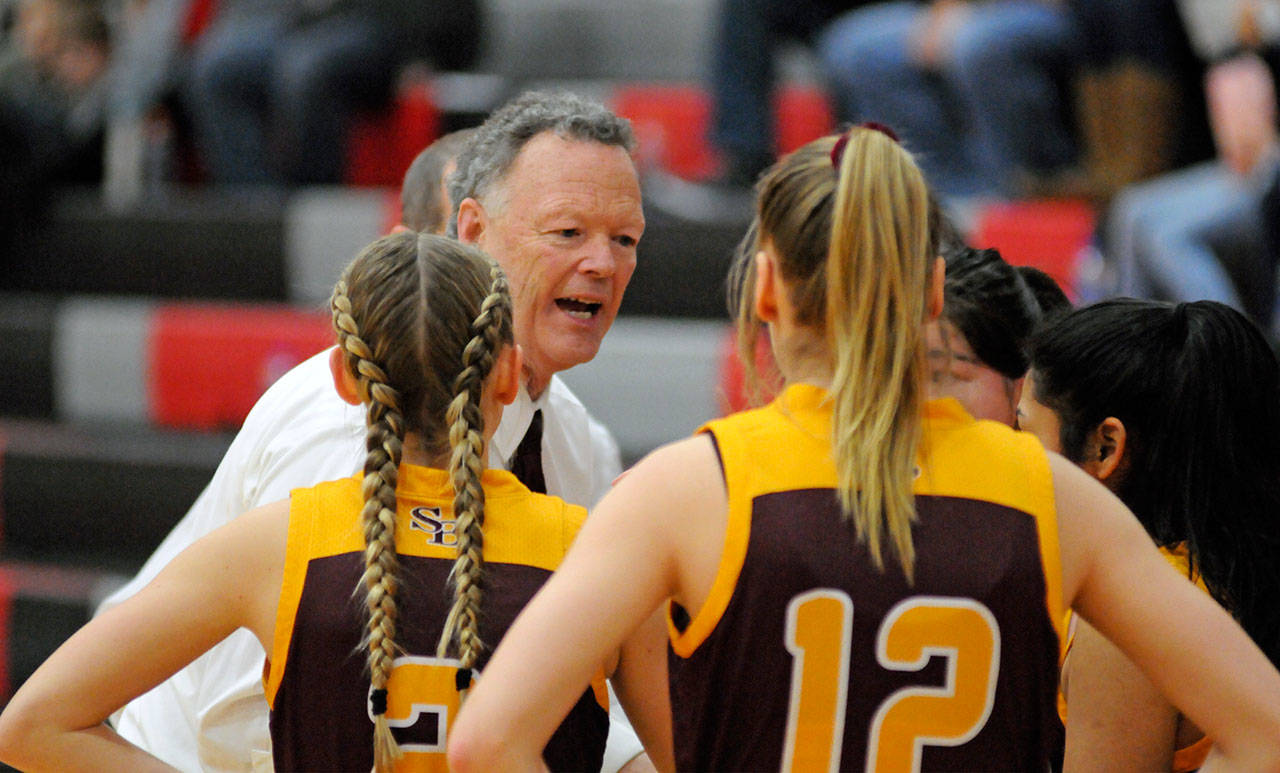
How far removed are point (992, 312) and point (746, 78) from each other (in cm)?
254

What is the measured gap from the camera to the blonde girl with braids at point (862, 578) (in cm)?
121

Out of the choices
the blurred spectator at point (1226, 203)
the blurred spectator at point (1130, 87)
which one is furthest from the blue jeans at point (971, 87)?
the blurred spectator at point (1226, 203)

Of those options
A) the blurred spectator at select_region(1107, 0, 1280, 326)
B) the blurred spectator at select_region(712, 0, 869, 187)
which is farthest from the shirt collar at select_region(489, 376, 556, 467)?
the blurred spectator at select_region(712, 0, 869, 187)

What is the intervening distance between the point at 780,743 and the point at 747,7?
11.1 ft

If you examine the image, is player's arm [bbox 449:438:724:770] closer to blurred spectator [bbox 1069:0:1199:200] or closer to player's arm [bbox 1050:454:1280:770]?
player's arm [bbox 1050:454:1280:770]

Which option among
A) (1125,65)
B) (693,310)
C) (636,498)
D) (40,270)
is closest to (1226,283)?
(1125,65)

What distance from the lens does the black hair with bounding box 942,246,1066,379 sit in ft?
6.30

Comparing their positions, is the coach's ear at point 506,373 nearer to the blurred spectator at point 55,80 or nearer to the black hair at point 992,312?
the black hair at point 992,312

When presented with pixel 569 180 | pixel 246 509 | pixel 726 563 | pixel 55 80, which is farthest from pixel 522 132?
pixel 55 80

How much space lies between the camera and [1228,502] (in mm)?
1636

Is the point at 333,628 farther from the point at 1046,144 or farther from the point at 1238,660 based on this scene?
the point at 1046,144

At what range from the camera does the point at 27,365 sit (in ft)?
15.6

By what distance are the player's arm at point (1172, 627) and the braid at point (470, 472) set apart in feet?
1.72

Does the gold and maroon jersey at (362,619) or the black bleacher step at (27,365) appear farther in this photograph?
the black bleacher step at (27,365)
